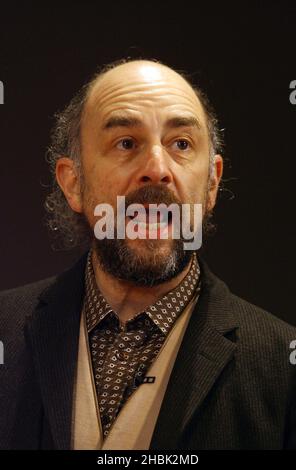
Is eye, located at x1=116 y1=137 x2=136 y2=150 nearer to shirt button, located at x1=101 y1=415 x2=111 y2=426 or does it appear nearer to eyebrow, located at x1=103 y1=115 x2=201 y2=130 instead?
eyebrow, located at x1=103 y1=115 x2=201 y2=130

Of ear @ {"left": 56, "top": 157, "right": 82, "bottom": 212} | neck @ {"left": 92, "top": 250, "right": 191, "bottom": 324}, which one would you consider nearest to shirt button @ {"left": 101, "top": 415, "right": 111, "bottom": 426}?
neck @ {"left": 92, "top": 250, "right": 191, "bottom": 324}

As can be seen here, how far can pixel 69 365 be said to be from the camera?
4.47ft

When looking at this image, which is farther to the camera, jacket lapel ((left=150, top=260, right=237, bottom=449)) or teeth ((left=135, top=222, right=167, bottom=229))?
teeth ((left=135, top=222, right=167, bottom=229))

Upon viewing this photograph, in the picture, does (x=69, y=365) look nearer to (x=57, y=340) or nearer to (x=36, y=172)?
(x=57, y=340)

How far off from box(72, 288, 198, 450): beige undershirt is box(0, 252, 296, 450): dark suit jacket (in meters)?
0.03

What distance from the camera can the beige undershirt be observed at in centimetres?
127

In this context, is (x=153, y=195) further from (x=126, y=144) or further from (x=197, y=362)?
(x=197, y=362)

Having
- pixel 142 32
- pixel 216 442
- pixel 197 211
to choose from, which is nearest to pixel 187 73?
A: pixel 142 32

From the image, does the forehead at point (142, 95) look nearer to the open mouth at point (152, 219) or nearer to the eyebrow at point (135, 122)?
the eyebrow at point (135, 122)

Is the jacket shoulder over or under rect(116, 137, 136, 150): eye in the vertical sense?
under

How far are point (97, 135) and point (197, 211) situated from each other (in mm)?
283

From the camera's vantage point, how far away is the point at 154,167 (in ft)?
4.45

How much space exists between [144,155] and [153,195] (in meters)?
0.10

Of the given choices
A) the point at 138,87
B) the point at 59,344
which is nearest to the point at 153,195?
the point at 138,87
